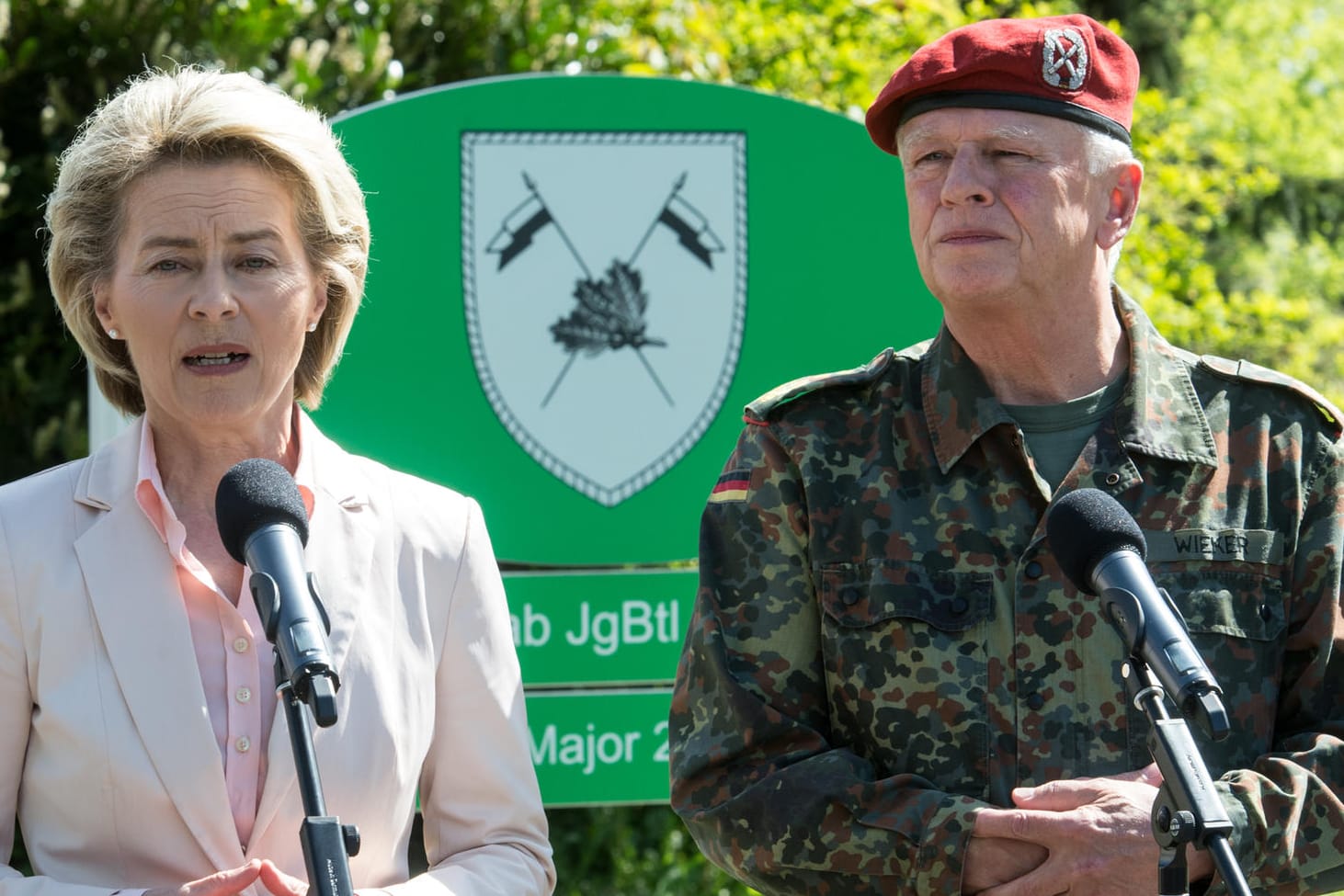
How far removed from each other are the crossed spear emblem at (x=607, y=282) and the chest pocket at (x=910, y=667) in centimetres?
194

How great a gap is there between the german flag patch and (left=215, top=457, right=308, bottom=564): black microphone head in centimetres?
87

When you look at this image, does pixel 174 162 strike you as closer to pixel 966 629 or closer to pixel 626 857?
pixel 966 629

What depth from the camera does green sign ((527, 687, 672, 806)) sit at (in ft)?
14.6

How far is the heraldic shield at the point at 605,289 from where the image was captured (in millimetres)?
4547

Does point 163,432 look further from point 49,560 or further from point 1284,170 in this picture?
point 1284,170

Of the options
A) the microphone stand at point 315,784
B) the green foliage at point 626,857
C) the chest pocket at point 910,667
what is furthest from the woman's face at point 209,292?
the green foliage at point 626,857

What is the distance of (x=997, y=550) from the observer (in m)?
2.75

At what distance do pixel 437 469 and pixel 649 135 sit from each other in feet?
3.49

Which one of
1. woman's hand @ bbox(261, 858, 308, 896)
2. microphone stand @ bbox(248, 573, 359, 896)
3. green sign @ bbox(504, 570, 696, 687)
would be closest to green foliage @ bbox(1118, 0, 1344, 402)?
green sign @ bbox(504, 570, 696, 687)

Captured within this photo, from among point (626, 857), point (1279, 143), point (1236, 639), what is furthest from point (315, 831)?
point (1279, 143)

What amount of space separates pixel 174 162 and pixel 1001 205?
4.36 ft

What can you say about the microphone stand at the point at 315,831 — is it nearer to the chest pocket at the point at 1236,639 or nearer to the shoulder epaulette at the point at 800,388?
the shoulder epaulette at the point at 800,388

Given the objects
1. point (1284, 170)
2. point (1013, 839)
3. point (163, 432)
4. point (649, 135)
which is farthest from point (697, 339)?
point (1284, 170)

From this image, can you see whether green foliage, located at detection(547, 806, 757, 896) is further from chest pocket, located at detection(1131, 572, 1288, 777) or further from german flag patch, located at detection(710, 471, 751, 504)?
chest pocket, located at detection(1131, 572, 1288, 777)
